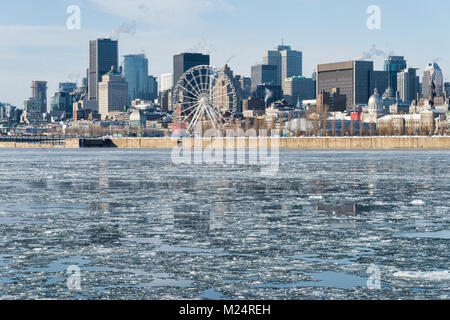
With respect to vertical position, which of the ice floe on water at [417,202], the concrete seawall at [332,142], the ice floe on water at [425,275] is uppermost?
the concrete seawall at [332,142]

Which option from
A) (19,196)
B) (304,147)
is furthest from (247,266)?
(304,147)

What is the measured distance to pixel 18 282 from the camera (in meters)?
12.6

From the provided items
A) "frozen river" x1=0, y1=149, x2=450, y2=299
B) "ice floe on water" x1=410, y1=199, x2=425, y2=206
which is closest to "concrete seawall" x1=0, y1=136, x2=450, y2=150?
"frozen river" x1=0, y1=149, x2=450, y2=299

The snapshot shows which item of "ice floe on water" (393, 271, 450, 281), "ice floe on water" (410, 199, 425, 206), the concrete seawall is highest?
the concrete seawall

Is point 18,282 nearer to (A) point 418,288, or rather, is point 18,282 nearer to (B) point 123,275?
(B) point 123,275

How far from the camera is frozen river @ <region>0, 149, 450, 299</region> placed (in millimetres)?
12188

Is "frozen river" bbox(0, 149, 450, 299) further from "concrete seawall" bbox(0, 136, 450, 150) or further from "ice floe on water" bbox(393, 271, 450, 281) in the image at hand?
"concrete seawall" bbox(0, 136, 450, 150)

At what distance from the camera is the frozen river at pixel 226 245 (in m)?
12.2

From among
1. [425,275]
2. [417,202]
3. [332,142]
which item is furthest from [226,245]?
[332,142]

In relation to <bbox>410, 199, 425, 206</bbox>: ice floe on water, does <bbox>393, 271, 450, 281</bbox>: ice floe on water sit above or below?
below

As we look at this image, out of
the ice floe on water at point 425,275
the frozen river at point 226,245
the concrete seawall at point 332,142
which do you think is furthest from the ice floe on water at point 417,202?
the concrete seawall at point 332,142

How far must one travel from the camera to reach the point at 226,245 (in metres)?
16.4

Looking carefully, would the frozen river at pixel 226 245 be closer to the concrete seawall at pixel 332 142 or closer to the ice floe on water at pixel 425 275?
the ice floe on water at pixel 425 275

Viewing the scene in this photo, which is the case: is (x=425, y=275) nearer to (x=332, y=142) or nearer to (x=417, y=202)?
(x=417, y=202)
